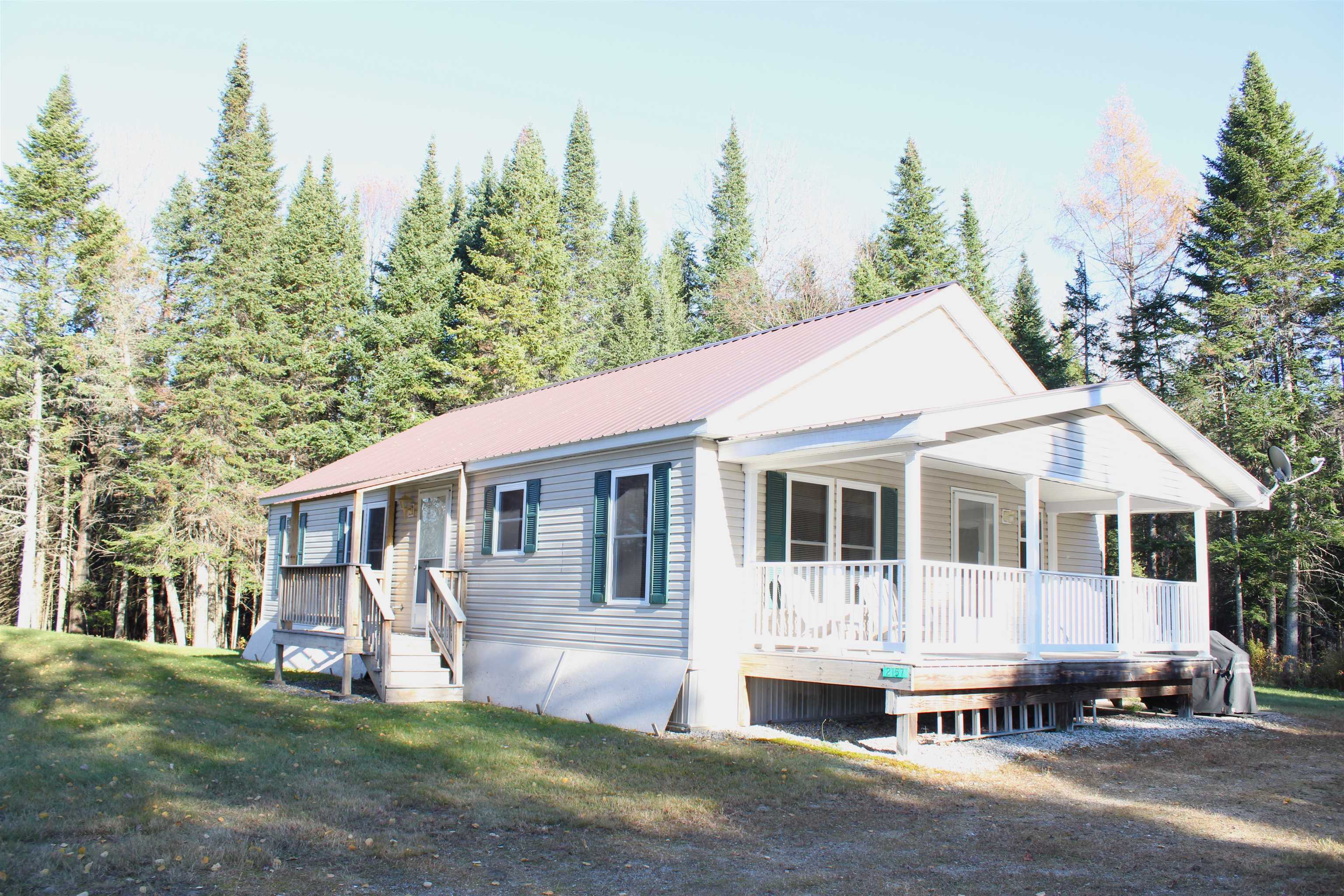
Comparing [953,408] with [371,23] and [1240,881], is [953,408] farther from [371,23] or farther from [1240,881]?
[371,23]

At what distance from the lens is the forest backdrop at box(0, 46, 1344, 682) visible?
2484 cm

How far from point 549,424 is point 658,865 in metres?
9.41

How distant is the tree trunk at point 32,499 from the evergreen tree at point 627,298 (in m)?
17.6

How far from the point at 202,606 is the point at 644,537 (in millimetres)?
22923

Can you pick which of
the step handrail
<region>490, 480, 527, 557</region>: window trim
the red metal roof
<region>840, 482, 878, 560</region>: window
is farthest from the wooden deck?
the step handrail

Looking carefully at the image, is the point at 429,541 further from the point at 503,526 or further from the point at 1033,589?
the point at 1033,589

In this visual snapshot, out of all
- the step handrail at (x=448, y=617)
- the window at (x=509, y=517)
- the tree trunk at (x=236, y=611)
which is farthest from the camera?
the tree trunk at (x=236, y=611)

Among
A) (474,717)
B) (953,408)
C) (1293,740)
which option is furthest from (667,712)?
(1293,740)

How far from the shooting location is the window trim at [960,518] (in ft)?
45.6

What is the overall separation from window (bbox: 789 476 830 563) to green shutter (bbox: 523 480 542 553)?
11.0 feet

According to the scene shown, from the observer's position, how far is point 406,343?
3109cm

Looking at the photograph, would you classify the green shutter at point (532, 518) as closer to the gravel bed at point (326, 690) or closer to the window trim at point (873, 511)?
the gravel bed at point (326, 690)

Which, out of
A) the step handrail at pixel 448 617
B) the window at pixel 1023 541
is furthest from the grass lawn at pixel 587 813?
the window at pixel 1023 541

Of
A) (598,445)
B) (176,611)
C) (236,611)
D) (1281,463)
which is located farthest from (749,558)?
(236,611)
